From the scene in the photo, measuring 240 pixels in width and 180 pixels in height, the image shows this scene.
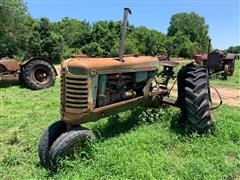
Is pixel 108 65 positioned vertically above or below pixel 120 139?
above

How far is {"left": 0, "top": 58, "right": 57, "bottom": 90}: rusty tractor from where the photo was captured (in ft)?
37.8

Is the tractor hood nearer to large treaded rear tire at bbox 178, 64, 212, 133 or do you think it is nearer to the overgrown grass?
large treaded rear tire at bbox 178, 64, 212, 133

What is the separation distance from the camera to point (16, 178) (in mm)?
4418

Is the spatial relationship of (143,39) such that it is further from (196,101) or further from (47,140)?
(47,140)

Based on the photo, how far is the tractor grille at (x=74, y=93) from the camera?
4.56 m

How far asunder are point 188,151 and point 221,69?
10918 millimetres

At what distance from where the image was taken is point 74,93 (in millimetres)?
4574

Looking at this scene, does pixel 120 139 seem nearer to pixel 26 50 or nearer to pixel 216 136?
pixel 216 136

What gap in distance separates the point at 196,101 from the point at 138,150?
4.08ft

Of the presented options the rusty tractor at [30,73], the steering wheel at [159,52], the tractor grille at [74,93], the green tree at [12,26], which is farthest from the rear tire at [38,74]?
the green tree at [12,26]

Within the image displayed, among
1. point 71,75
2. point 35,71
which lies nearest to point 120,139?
point 71,75

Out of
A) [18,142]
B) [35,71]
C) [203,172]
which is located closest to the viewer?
[203,172]

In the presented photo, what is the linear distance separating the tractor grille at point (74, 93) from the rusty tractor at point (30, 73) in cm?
715

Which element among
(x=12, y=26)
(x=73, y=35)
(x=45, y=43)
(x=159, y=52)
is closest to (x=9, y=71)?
(x=159, y=52)
